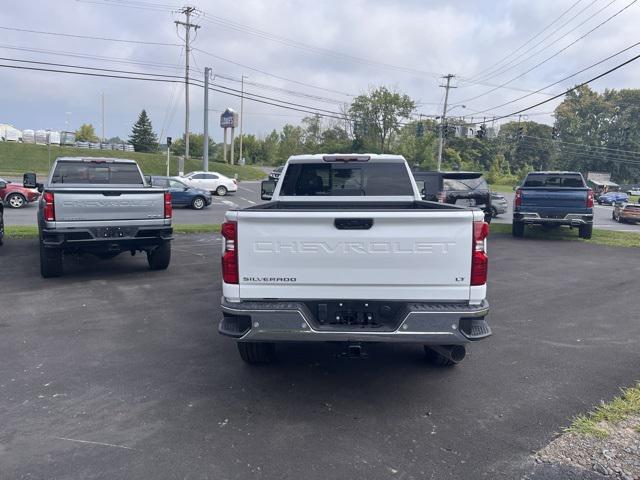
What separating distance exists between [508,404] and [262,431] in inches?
80.1

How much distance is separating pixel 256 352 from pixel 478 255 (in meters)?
2.23

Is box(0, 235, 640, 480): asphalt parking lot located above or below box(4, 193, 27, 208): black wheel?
Answer: below

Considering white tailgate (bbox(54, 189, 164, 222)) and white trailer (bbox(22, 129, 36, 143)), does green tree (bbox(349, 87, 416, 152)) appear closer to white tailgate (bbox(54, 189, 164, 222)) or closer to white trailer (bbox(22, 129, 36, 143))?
white trailer (bbox(22, 129, 36, 143))

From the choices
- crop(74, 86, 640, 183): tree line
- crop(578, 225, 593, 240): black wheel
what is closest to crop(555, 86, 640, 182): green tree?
crop(74, 86, 640, 183): tree line

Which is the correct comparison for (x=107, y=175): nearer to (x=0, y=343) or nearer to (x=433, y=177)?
(x=0, y=343)

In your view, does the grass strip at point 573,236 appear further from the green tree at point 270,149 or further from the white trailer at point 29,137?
the green tree at point 270,149

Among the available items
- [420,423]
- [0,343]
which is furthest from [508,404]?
[0,343]

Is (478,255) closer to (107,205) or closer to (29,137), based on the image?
(107,205)

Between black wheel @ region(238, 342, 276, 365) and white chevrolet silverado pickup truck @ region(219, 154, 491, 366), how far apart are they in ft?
2.64

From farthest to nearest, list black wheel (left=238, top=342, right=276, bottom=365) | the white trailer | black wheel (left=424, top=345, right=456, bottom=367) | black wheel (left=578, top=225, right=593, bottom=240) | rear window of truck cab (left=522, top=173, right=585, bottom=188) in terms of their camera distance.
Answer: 1. the white trailer
2. rear window of truck cab (left=522, top=173, right=585, bottom=188)
3. black wheel (left=578, top=225, right=593, bottom=240)
4. black wheel (left=424, top=345, right=456, bottom=367)
5. black wheel (left=238, top=342, right=276, bottom=365)

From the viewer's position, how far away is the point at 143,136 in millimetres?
71750

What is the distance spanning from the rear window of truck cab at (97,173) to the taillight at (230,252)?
22.8 feet

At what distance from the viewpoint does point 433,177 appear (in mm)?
16312

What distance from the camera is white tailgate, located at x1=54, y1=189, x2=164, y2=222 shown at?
26.8 ft
